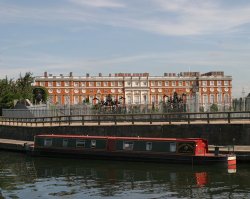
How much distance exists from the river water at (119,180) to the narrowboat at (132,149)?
596 millimetres

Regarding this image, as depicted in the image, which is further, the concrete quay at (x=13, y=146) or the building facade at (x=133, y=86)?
the building facade at (x=133, y=86)

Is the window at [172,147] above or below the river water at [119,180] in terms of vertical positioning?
above

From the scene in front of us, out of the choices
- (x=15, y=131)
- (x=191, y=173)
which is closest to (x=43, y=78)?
(x=15, y=131)

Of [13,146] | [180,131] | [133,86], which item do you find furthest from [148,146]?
[133,86]

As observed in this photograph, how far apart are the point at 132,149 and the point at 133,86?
402 feet

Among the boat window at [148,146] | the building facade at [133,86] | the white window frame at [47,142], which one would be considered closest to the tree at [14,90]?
the white window frame at [47,142]

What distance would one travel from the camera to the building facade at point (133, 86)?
15225 centimetres

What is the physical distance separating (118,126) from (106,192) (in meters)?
16.8

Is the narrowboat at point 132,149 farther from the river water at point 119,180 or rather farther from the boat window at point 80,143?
the river water at point 119,180

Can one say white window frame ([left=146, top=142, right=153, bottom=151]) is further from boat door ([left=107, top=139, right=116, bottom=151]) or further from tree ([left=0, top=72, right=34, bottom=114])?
tree ([left=0, top=72, right=34, bottom=114])

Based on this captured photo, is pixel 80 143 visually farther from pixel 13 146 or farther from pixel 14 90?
pixel 14 90

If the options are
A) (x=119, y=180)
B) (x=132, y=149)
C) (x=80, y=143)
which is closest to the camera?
(x=119, y=180)

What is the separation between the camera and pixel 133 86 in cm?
15788

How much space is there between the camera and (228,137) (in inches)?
1428
